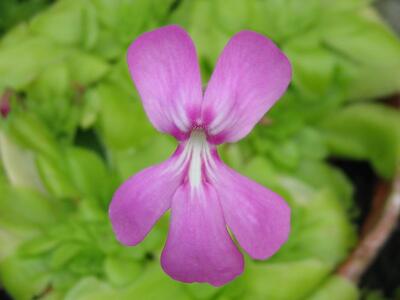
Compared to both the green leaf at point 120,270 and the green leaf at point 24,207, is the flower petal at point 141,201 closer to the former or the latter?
the green leaf at point 120,270

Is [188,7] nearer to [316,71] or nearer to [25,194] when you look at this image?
[316,71]

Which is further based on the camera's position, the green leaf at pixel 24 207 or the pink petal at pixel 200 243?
the green leaf at pixel 24 207

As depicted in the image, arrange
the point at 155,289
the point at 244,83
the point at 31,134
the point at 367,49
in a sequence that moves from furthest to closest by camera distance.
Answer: the point at 367,49, the point at 31,134, the point at 155,289, the point at 244,83

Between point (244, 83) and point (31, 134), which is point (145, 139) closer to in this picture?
point (31, 134)

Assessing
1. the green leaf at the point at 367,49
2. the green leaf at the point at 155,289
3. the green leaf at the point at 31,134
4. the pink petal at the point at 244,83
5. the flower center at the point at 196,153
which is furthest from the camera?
the green leaf at the point at 367,49

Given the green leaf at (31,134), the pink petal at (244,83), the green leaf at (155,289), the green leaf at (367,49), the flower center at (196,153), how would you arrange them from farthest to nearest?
the green leaf at (367,49), the green leaf at (31,134), the green leaf at (155,289), the flower center at (196,153), the pink petal at (244,83)

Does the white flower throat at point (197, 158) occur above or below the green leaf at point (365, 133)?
above

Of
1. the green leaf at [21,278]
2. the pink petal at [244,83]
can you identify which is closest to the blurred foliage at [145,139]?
the green leaf at [21,278]

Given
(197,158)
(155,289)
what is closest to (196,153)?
(197,158)
